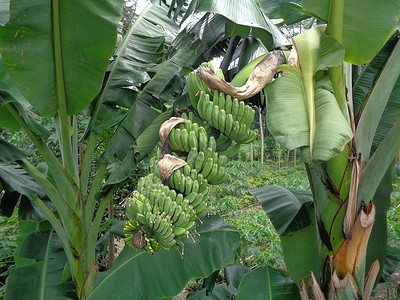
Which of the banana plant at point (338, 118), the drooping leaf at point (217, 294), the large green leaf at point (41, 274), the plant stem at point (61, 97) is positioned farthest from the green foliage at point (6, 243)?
the banana plant at point (338, 118)

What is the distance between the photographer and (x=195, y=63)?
78.8 inches

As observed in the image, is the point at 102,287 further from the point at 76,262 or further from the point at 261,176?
the point at 261,176

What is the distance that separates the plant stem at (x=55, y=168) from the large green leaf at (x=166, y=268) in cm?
54

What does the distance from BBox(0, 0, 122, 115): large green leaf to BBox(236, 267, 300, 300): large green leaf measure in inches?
53.0

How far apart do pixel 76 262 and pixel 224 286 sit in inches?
43.9

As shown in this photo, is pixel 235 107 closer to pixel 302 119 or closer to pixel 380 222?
pixel 302 119

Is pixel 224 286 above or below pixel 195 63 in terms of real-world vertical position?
below

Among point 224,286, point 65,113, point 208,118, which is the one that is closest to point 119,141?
point 65,113

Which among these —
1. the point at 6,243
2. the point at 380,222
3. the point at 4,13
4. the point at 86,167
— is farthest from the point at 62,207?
the point at 380,222

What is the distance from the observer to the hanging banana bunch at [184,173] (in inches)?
38.1

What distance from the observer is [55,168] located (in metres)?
1.89

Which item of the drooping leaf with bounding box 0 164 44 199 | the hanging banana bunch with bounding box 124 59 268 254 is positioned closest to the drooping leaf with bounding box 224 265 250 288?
the hanging banana bunch with bounding box 124 59 268 254

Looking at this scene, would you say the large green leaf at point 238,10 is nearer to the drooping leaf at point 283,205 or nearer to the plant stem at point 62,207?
the drooping leaf at point 283,205

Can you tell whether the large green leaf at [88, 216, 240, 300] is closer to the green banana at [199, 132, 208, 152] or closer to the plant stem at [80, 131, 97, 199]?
the plant stem at [80, 131, 97, 199]
